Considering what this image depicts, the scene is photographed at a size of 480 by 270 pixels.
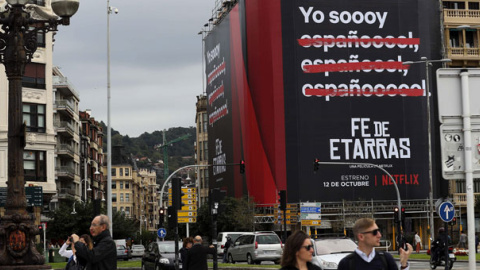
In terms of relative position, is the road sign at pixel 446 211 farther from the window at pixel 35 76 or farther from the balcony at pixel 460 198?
the balcony at pixel 460 198

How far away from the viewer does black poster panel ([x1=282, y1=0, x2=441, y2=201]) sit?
79.9m

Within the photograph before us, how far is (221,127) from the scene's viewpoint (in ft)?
306

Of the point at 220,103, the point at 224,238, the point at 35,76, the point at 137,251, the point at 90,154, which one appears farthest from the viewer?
the point at 90,154

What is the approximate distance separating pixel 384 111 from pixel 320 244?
180 feet

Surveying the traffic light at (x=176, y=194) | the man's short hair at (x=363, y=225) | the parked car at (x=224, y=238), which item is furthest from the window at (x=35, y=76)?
the man's short hair at (x=363, y=225)

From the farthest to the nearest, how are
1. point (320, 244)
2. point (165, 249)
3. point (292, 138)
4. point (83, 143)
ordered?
point (83, 143) < point (292, 138) < point (165, 249) < point (320, 244)

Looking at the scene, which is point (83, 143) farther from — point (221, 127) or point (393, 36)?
point (393, 36)

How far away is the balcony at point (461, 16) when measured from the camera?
8531 centimetres

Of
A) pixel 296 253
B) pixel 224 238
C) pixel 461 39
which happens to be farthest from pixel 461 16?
pixel 296 253

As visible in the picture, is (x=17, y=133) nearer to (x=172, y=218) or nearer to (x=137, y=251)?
(x=172, y=218)

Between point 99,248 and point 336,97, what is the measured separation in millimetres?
71641

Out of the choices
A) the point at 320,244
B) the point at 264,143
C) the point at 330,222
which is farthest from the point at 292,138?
the point at 320,244

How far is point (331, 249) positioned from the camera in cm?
2722

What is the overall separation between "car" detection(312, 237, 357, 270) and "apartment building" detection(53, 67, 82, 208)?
7074 cm
